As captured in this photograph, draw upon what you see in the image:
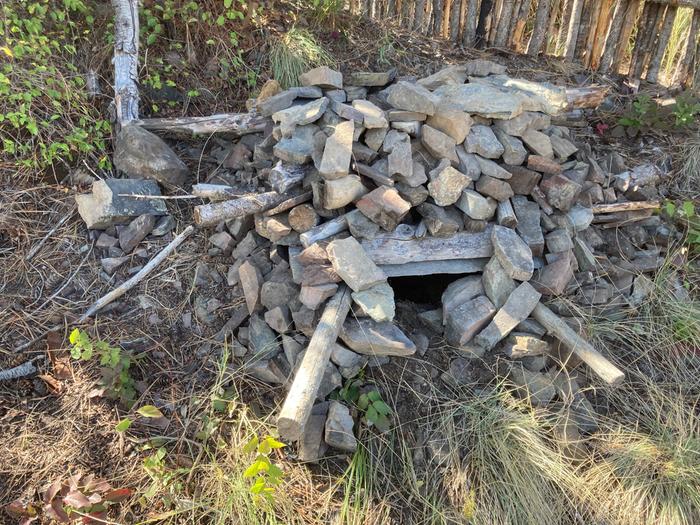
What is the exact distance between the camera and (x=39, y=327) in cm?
325

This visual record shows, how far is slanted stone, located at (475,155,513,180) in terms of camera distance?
11.0 ft

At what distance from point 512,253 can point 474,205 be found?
1.21 ft

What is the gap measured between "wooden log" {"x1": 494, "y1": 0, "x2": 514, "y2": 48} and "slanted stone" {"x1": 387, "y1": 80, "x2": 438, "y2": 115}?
6.81ft

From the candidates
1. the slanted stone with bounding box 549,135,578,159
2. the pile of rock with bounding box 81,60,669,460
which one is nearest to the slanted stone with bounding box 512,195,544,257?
the pile of rock with bounding box 81,60,669,460

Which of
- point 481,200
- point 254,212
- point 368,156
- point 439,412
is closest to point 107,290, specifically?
point 254,212

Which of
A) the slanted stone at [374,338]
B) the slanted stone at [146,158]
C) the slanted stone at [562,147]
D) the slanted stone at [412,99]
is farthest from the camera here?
the slanted stone at [146,158]

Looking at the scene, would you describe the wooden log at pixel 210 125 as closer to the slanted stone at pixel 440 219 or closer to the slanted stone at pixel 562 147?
the slanted stone at pixel 440 219

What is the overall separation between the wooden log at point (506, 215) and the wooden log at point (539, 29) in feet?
7.89

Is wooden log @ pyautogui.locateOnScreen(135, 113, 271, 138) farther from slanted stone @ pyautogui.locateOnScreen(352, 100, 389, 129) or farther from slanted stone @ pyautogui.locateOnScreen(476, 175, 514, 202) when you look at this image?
slanted stone @ pyautogui.locateOnScreen(476, 175, 514, 202)

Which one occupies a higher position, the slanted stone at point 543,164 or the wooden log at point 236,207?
the slanted stone at point 543,164

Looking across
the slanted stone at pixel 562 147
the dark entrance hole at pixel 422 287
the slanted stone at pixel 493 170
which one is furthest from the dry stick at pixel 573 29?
the dark entrance hole at pixel 422 287

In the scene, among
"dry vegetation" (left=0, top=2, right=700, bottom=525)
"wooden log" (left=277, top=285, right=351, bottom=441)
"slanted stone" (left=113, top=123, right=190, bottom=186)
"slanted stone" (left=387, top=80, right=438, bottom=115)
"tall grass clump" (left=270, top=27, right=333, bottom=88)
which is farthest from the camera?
"tall grass clump" (left=270, top=27, right=333, bottom=88)

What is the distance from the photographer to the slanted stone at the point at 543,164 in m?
3.42

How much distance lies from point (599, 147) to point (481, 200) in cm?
172
